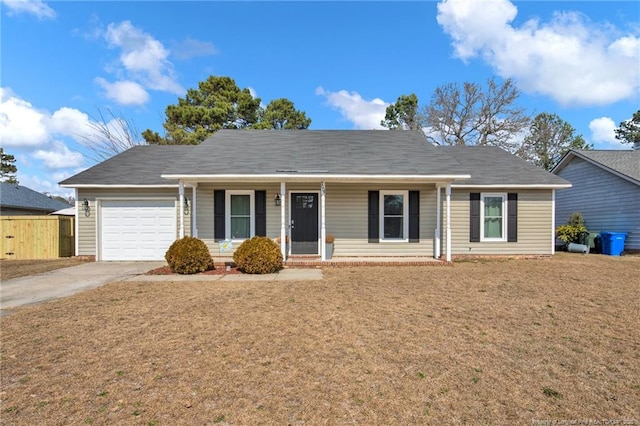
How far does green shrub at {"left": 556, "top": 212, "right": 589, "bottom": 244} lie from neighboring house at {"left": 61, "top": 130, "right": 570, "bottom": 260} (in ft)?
12.1

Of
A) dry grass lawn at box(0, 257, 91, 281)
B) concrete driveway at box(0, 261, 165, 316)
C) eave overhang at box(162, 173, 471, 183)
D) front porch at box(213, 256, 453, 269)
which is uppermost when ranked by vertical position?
eave overhang at box(162, 173, 471, 183)

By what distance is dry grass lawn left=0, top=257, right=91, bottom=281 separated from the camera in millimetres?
9188

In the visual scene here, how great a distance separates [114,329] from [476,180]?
11.2m

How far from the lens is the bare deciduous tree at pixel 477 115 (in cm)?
2572

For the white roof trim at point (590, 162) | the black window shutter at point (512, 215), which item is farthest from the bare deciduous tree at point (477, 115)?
the black window shutter at point (512, 215)

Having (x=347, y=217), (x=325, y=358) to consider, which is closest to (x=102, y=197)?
(x=347, y=217)

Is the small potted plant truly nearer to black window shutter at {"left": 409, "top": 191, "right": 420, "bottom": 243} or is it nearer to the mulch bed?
black window shutter at {"left": 409, "top": 191, "right": 420, "bottom": 243}

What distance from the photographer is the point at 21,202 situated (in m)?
19.6

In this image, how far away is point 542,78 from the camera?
21.9 metres

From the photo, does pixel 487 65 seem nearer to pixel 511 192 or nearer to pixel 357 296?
pixel 511 192

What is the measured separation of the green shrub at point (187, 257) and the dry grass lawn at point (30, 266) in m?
3.88

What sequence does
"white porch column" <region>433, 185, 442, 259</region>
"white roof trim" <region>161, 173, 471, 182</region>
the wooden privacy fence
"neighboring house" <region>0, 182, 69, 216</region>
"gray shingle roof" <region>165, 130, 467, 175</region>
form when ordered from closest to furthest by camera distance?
"white roof trim" <region>161, 173, 471, 182</region> < "gray shingle roof" <region>165, 130, 467, 175</region> < "white porch column" <region>433, 185, 442, 259</region> < the wooden privacy fence < "neighboring house" <region>0, 182, 69, 216</region>

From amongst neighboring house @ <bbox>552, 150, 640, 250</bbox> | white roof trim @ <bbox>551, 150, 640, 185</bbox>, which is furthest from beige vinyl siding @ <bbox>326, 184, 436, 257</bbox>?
neighboring house @ <bbox>552, 150, 640, 250</bbox>

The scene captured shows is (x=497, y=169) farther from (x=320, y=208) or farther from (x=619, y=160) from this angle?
(x=619, y=160)
